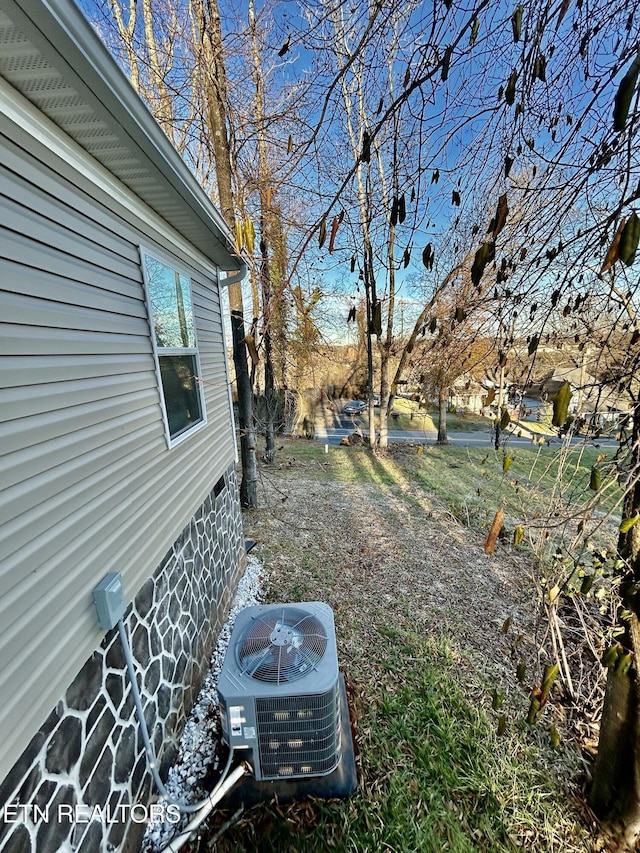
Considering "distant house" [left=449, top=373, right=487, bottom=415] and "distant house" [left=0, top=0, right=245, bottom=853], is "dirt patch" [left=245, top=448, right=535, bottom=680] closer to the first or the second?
"distant house" [left=0, top=0, right=245, bottom=853]

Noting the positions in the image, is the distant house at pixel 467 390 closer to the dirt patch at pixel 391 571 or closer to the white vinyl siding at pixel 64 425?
the white vinyl siding at pixel 64 425

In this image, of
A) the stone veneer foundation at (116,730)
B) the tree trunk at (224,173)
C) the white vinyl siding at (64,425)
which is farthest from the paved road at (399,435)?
the white vinyl siding at (64,425)

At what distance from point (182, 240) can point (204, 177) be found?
4.71 metres

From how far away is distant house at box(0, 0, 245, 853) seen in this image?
3.88 feet

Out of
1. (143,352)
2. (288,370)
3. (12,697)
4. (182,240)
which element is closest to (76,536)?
(12,697)

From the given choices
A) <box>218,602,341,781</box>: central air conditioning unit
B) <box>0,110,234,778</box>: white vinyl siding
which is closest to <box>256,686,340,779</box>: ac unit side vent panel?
<box>218,602,341,781</box>: central air conditioning unit

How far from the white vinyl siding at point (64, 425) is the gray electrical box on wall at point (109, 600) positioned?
0.13 ft

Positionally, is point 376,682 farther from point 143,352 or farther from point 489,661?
point 143,352

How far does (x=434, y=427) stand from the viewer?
17422 millimetres

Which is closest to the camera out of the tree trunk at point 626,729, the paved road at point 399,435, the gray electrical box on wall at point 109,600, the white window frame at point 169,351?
the gray electrical box on wall at point 109,600

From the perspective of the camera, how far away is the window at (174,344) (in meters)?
2.48

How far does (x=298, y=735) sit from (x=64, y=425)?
208cm

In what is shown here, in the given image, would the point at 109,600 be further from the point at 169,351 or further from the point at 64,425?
the point at 169,351

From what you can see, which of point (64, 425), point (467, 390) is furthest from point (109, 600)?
point (467, 390)
